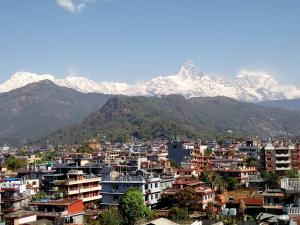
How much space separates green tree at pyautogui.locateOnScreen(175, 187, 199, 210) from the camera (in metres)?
45.2

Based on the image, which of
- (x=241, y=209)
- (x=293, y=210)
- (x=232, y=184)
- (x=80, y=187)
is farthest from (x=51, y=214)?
(x=232, y=184)

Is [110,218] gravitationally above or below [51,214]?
below

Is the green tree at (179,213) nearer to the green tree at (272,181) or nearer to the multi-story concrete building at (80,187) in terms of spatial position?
the multi-story concrete building at (80,187)

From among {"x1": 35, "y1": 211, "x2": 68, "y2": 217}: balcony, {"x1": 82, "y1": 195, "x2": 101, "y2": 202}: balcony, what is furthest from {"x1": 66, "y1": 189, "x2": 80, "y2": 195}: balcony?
{"x1": 35, "y1": 211, "x2": 68, "y2": 217}: balcony

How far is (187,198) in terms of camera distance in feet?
149

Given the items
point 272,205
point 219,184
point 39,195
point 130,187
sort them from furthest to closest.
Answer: point 219,184
point 39,195
point 130,187
point 272,205

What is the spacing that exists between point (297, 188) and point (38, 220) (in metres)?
17.6

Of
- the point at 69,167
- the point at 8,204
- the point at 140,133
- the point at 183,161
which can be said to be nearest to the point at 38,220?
the point at 8,204

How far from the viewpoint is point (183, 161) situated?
77.9 m

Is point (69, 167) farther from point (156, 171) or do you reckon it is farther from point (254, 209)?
point (254, 209)

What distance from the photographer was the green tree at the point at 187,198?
45.2m

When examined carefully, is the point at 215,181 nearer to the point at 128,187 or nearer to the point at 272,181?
the point at 272,181

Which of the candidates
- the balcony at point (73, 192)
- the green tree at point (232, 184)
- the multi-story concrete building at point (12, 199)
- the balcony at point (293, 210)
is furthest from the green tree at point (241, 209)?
the green tree at point (232, 184)

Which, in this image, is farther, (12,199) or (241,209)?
(12,199)
